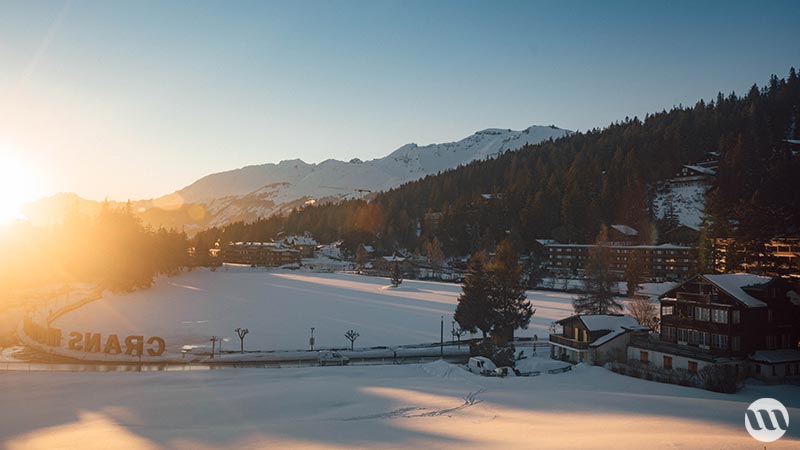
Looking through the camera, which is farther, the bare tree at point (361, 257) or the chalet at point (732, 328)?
the bare tree at point (361, 257)

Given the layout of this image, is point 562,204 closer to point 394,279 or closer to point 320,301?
point 394,279

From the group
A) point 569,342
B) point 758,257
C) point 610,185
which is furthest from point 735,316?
point 610,185

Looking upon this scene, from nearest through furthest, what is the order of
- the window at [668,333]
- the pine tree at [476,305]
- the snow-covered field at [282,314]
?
the window at [668,333]
the pine tree at [476,305]
the snow-covered field at [282,314]

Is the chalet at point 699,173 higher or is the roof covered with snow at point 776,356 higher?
the chalet at point 699,173

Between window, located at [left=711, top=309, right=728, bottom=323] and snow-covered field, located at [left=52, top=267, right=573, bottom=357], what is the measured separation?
53.7 feet

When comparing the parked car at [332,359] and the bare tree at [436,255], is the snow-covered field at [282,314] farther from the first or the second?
the bare tree at [436,255]

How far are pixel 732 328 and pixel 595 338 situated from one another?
8.49 m

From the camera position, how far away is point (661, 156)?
128250mm

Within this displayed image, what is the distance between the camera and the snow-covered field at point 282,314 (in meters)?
44.7

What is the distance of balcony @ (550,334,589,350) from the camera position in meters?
36.6

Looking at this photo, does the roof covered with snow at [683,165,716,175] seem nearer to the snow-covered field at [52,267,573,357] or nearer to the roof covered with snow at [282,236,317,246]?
the snow-covered field at [52,267,573,357]

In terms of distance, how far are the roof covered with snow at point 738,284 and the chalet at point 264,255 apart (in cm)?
12932

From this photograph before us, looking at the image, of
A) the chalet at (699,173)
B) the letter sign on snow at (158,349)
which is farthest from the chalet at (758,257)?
the letter sign on snow at (158,349)

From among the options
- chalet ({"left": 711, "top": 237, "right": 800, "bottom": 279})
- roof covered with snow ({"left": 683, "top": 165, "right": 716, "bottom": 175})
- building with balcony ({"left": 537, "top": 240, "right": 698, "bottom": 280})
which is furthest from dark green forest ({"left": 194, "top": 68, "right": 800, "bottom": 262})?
building with balcony ({"left": 537, "top": 240, "right": 698, "bottom": 280})
